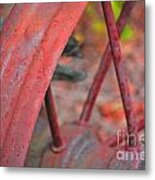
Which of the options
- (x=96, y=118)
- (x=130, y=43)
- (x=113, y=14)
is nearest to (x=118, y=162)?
(x=96, y=118)

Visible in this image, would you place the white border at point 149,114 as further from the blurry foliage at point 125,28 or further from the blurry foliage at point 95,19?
the blurry foliage at point 95,19

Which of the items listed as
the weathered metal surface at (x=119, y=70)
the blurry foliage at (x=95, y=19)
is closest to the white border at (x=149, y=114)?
the weathered metal surface at (x=119, y=70)

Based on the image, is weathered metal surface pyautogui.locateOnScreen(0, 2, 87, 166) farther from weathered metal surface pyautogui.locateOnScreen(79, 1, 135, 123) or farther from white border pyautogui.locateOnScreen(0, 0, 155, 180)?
white border pyautogui.locateOnScreen(0, 0, 155, 180)

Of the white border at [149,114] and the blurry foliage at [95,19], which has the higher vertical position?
the blurry foliage at [95,19]

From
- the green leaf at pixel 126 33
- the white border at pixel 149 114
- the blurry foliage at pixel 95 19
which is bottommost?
the white border at pixel 149 114

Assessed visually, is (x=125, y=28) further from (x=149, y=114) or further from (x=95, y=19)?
(x=149, y=114)
